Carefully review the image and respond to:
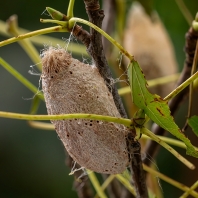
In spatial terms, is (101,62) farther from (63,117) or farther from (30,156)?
(30,156)

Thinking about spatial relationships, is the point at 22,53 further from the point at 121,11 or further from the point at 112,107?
the point at 112,107

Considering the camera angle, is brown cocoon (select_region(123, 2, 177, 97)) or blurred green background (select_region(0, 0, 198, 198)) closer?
brown cocoon (select_region(123, 2, 177, 97))

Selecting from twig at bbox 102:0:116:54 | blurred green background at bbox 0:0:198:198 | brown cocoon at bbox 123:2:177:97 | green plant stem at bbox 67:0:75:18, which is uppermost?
green plant stem at bbox 67:0:75:18

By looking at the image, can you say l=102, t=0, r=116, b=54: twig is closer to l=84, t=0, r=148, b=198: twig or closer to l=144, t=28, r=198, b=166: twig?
l=144, t=28, r=198, b=166: twig

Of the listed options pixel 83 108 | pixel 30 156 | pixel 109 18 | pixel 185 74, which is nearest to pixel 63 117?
pixel 83 108

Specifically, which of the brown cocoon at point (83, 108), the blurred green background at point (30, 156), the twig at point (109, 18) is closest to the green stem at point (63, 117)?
the brown cocoon at point (83, 108)

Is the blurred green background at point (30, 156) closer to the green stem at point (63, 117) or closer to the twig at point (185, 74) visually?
the twig at point (185, 74)

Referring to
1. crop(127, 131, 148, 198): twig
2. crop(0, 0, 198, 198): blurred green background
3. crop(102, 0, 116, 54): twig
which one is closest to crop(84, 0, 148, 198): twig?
crop(127, 131, 148, 198): twig

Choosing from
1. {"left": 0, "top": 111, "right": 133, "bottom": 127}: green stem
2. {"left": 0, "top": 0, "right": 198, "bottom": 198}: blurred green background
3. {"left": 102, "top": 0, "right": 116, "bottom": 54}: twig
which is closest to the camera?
{"left": 0, "top": 111, "right": 133, "bottom": 127}: green stem

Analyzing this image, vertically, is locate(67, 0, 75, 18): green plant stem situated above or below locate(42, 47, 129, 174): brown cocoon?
above

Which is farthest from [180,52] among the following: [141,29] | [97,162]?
[97,162]
